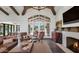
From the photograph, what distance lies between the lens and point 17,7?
3742 mm

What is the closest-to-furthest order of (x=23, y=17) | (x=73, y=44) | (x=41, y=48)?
1. (x=73, y=44)
2. (x=41, y=48)
3. (x=23, y=17)

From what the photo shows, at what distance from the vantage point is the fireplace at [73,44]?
3568mm

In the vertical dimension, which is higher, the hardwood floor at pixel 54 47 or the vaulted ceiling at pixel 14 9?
the vaulted ceiling at pixel 14 9

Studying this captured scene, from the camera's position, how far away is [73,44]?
363 cm

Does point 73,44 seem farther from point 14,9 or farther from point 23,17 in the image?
point 14,9

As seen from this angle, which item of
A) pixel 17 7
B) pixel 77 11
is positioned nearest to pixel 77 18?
pixel 77 11

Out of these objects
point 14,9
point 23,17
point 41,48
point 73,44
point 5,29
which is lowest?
point 41,48

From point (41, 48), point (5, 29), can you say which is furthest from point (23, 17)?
point (41, 48)

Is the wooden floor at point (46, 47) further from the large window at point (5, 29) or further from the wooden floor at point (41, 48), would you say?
the large window at point (5, 29)

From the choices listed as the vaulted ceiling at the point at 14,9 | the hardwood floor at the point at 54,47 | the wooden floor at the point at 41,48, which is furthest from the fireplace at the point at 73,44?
the vaulted ceiling at the point at 14,9

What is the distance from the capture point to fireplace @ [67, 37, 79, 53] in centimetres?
357
